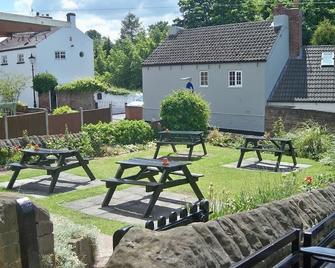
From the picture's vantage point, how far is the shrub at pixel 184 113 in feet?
66.6

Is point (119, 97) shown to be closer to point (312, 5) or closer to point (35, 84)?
point (35, 84)

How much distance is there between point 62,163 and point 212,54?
18.8 metres

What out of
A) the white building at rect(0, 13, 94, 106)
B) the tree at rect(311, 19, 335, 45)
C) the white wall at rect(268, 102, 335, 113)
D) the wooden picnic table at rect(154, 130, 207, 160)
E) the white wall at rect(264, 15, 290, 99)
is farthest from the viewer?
the white building at rect(0, 13, 94, 106)

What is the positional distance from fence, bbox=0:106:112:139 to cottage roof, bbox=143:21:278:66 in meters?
8.51

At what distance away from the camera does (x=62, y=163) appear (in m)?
11.0

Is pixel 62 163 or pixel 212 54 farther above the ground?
pixel 212 54

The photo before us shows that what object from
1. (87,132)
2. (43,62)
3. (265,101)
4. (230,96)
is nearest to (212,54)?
(230,96)

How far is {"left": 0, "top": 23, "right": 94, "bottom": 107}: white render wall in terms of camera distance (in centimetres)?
4122

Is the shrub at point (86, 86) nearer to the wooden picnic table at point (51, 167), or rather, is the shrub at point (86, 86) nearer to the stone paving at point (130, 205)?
the wooden picnic table at point (51, 167)

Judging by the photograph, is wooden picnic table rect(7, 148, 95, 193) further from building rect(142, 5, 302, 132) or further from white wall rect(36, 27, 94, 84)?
white wall rect(36, 27, 94, 84)

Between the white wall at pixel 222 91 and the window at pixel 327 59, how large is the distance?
330cm

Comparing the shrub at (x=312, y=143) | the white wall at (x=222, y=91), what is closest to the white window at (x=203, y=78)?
the white wall at (x=222, y=91)

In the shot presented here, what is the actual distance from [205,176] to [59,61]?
32915 mm

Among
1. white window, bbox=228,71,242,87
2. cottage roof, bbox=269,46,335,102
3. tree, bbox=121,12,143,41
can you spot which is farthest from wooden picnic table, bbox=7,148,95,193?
tree, bbox=121,12,143,41
